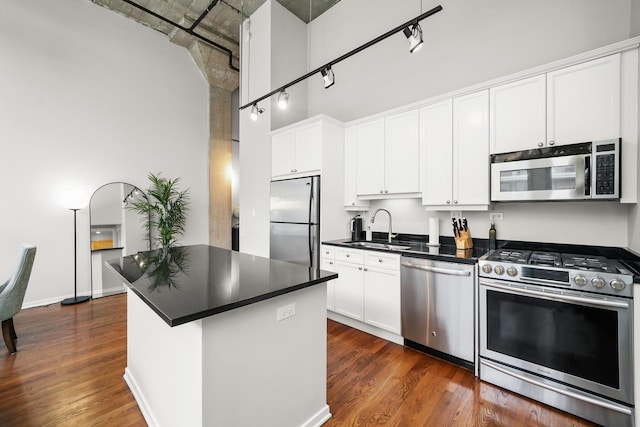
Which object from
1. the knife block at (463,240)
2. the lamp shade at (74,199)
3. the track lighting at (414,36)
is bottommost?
the knife block at (463,240)

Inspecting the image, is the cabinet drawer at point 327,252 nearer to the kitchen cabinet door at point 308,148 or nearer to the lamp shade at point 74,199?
the kitchen cabinet door at point 308,148

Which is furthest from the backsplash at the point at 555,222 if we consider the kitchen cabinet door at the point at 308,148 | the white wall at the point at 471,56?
the kitchen cabinet door at the point at 308,148

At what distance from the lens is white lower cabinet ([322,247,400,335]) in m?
2.76

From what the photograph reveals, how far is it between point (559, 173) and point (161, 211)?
553cm

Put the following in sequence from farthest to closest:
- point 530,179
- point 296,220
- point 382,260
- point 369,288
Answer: point 296,220 < point 369,288 < point 382,260 < point 530,179

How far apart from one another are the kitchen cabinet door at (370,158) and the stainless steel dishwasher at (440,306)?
3.55ft

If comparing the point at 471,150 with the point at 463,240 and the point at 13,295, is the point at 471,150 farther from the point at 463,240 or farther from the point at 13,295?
the point at 13,295

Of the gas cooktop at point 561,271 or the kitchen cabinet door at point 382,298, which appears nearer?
the gas cooktop at point 561,271

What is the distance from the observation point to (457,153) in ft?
8.82

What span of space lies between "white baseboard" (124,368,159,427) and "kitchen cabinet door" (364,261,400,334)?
2017 mm

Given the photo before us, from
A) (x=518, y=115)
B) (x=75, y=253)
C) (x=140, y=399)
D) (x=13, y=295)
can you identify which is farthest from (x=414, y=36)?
(x=75, y=253)

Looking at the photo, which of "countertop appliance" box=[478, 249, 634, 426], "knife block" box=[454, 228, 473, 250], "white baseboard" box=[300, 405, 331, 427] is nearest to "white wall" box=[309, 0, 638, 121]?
"knife block" box=[454, 228, 473, 250]

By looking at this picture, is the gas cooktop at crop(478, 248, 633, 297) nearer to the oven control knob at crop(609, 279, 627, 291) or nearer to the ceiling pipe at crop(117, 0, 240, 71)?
the oven control knob at crop(609, 279, 627, 291)

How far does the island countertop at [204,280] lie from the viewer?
1.18 meters
